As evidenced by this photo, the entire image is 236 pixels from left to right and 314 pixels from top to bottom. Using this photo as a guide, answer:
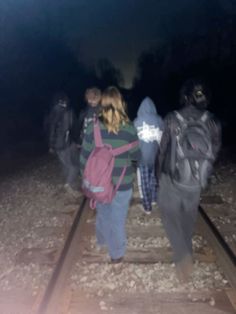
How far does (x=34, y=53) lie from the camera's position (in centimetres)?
3638

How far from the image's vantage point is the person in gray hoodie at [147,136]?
23.0ft

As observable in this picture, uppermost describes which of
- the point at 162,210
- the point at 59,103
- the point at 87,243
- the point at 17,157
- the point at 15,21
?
the point at 15,21

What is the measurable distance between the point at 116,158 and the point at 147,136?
1.73m

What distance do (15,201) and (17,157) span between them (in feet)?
28.0

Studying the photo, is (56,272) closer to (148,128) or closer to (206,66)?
(148,128)

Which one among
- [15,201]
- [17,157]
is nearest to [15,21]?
[17,157]

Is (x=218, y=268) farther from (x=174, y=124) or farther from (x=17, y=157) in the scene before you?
(x=17, y=157)

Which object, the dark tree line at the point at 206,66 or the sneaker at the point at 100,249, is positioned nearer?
the sneaker at the point at 100,249

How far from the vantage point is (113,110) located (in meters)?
5.28

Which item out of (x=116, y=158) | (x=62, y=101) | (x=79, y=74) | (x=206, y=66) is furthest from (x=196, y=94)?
(x=79, y=74)

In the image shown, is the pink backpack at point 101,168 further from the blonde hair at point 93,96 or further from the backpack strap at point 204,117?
the blonde hair at point 93,96

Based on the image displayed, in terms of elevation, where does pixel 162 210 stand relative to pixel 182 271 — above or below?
above

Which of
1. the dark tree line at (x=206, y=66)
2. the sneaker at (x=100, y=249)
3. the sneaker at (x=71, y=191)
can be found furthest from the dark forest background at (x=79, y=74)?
the sneaker at (x=100, y=249)

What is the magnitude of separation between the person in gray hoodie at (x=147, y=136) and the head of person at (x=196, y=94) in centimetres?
189
